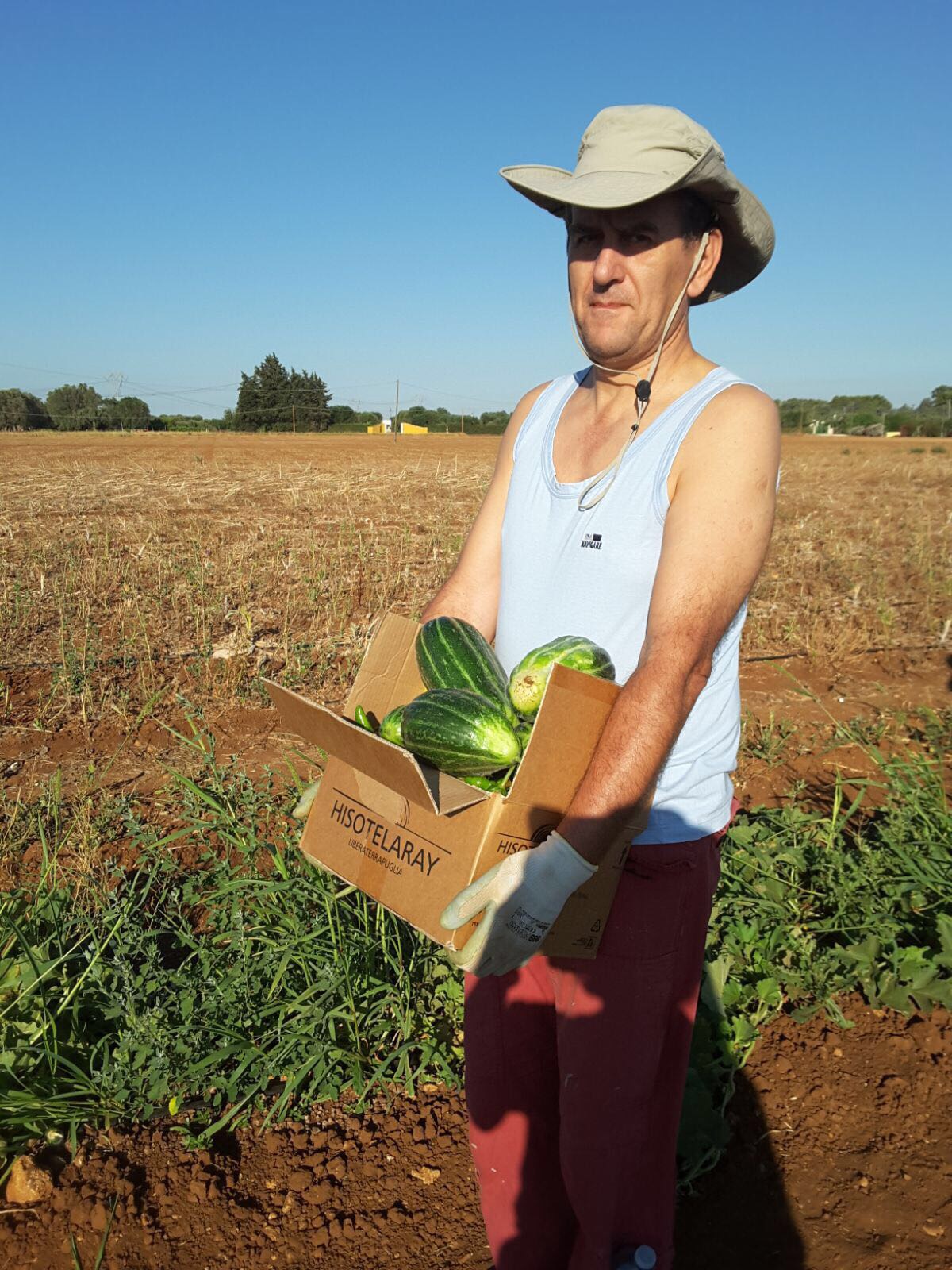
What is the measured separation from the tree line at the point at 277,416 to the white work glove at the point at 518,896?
5626 centimetres

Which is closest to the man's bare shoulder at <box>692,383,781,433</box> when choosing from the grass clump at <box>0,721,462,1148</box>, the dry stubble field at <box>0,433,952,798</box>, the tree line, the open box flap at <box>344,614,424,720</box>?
the open box flap at <box>344,614,424,720</box>

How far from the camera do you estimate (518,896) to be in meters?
1.60

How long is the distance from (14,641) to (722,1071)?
18.3 ft

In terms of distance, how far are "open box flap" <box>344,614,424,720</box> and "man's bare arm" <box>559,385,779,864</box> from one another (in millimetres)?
598

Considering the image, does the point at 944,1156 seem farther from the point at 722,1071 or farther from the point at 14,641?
the point at 14,641

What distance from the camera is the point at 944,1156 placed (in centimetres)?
273

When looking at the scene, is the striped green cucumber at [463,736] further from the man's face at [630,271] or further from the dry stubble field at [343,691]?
the dry stubble field at [343,691]

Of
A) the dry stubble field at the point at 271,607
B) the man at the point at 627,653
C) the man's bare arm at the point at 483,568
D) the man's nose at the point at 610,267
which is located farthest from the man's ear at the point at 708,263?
the dry stubble field at the point at 271,607

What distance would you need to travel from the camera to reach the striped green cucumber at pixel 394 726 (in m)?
1.88

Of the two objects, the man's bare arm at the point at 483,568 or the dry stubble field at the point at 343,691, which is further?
the dry stubble field at the point at 343,691

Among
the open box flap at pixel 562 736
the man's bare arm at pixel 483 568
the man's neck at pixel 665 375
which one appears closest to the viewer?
the open box flap at pixel 562 736

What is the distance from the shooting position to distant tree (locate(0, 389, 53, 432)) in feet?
180

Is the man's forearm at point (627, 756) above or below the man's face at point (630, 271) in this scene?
below

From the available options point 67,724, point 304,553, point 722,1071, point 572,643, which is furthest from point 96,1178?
point 304,553
